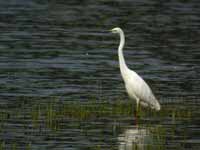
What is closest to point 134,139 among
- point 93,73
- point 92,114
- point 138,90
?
point 92,114

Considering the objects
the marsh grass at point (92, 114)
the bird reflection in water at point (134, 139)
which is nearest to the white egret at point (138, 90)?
the marsh grass at point (92, 114)

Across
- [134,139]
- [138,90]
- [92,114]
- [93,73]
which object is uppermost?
[93,73]

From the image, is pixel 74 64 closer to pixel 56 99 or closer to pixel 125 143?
pixel 56 99

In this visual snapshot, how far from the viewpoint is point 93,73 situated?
27.3 meters

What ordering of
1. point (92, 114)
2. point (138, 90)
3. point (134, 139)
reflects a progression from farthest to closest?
point (138, 90), point (92, 114), point (134, 139)

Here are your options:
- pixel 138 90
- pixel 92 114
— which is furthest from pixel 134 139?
pixel 138 90

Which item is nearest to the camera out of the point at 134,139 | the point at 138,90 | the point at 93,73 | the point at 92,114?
the point at 134,139

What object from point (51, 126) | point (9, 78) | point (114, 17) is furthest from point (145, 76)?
point (114, 17)

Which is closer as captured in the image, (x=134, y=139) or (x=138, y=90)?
(x=134, y=139)

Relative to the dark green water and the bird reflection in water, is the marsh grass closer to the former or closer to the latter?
the dark green water

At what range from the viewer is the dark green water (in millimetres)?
18734

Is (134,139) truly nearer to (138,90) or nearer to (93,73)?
(138,90)

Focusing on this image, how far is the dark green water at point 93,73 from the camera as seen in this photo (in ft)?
61.5

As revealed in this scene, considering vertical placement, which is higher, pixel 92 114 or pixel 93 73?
pixel 93 73
